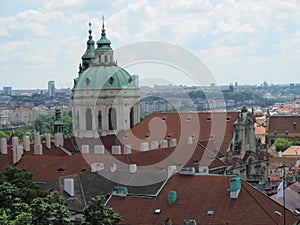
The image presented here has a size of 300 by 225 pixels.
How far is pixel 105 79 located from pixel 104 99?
80.8 inches

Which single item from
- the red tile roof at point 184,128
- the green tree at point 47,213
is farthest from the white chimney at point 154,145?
the green tree at point 47,213

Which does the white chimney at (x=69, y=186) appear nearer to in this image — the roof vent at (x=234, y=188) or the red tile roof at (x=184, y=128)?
the roof vent at (x=234, y=188)

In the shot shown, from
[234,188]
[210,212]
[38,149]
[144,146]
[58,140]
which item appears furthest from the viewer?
[58,140]

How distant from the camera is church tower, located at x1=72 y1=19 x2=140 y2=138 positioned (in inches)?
2763

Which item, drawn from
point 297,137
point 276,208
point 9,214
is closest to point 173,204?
point 276,208

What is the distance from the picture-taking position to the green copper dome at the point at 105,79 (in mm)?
70250

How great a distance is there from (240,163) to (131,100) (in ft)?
49.0

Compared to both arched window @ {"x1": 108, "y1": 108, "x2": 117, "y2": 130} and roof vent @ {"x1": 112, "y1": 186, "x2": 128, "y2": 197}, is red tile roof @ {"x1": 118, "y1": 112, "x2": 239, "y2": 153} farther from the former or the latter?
roof vent @ {"x1": 112, "y1": 186, "x2": 128, "y2": 197}

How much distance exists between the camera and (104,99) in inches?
2768

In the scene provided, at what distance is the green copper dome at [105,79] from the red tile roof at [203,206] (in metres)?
30.9

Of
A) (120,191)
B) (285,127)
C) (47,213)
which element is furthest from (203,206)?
(285,127)

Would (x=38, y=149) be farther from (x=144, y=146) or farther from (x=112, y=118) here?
(x=144, y=146)

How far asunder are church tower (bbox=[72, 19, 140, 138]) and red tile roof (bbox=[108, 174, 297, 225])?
99.4 ft

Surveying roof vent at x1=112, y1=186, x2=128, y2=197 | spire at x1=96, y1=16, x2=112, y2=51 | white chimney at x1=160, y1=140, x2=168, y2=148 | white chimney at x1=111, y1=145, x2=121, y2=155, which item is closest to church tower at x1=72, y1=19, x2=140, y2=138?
spire at x1=96, y1=16, x2=112, y2=51
